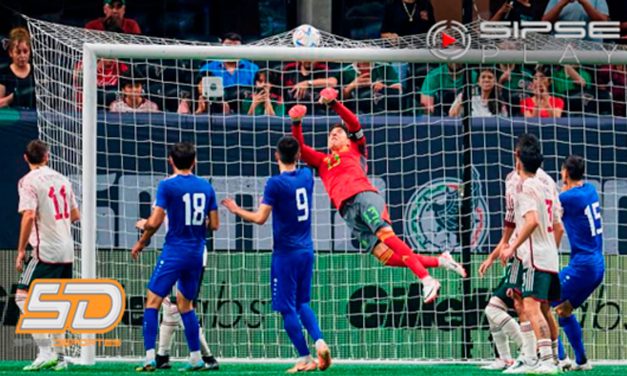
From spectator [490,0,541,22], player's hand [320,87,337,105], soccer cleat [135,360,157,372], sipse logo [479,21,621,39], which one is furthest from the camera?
spectator [490,0,541,22]

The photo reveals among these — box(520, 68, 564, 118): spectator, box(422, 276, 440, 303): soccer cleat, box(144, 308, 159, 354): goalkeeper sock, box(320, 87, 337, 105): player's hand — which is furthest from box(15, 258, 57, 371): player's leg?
box(520, 68, 564, 118): spectator

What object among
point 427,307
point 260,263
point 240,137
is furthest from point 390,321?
point 240,137

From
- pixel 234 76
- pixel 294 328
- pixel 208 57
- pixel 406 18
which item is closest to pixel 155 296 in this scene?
pixel 294 328

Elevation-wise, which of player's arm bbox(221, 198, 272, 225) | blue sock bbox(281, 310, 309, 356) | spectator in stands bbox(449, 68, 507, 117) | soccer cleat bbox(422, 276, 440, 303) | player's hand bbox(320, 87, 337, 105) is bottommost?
blue sock bbox(281, 310, 309, 356)

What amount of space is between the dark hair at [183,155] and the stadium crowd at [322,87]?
2.27 m

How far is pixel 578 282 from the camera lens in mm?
14461

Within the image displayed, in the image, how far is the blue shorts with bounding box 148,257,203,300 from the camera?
44.6 ft

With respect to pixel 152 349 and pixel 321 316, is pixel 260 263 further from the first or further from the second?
pixel 152 349

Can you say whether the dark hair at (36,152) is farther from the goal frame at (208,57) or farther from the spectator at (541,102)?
the spectator at (541,102)

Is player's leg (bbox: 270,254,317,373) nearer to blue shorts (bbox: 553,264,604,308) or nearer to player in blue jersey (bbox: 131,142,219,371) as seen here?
player in blue jersey (bbox: 131,142,219,371)

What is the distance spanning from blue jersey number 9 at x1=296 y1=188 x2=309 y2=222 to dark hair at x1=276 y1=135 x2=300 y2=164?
29 cm

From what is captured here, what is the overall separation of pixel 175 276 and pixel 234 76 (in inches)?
144

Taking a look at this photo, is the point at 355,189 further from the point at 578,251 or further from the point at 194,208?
the point at 578,251

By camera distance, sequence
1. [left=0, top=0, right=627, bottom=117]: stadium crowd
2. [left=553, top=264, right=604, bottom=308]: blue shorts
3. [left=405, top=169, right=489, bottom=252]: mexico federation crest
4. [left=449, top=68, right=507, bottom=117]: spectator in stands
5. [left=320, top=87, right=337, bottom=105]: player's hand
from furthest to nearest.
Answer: [left=0, top=0, right=627, bottom=117]: stadium crowd
[left=449, top=68, right=507, bottom=117]: spectator in stands
[left=405, top=169, right=489, bottom=252]: mexico federation crest
[left=553, top=264, right=604, bottom=308]: blue shorts
[left=320, top=87, right=337, bottom=105]: player's hand
